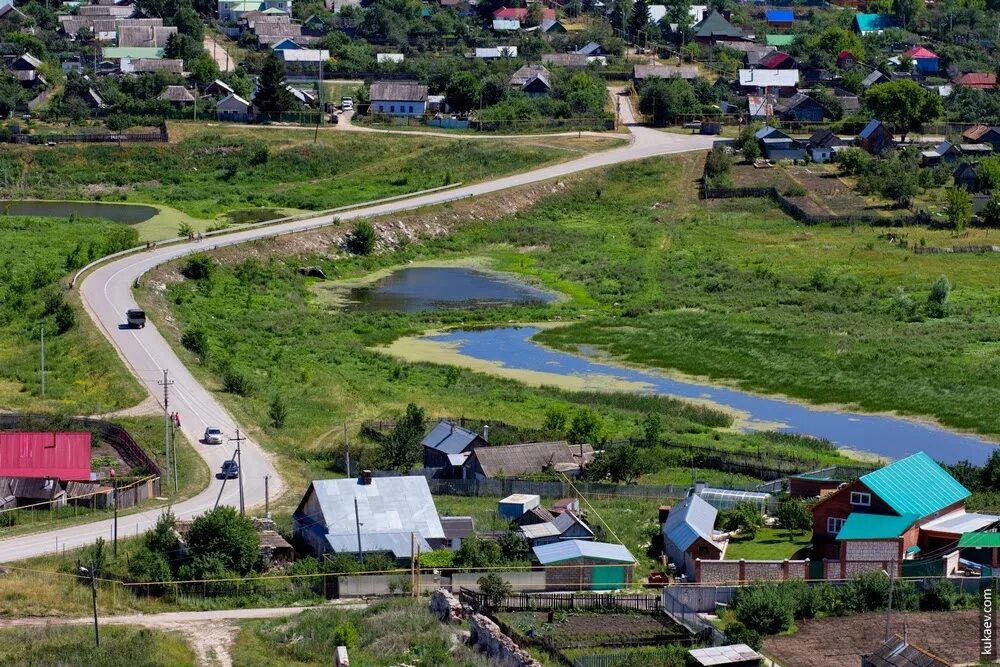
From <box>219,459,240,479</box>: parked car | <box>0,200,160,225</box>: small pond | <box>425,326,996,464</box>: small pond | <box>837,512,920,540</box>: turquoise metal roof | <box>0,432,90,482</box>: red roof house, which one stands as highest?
<box>837,512,920,540</box>: turquoise metal roof

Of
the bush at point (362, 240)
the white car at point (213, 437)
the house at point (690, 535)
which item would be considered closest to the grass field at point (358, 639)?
the house at point (690, 535)

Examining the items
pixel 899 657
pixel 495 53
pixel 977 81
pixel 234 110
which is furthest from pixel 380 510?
pixel 977 81

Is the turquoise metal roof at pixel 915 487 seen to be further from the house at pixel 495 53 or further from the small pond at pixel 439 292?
the house at pixel 495 53

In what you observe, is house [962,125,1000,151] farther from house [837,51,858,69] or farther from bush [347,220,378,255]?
bush [347,220,378,255]

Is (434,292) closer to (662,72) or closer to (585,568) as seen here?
(585,568)

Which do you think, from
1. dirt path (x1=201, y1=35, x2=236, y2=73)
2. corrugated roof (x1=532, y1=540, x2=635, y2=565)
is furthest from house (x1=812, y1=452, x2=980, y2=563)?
dirt path (x1=201, y1=35, x2=236, y2=73)
